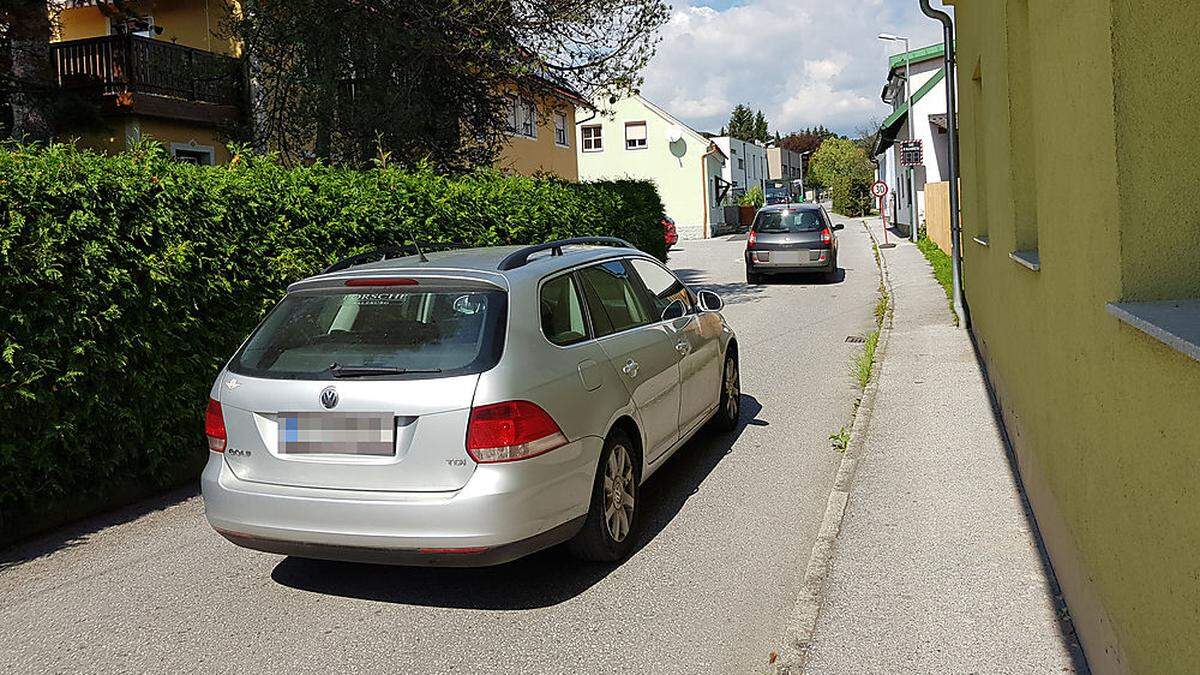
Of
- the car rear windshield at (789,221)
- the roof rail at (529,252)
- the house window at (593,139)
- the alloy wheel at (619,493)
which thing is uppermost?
the house window at (593,139)

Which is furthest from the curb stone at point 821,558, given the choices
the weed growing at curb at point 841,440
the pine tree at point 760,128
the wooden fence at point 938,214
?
the pine tree at point 760,128

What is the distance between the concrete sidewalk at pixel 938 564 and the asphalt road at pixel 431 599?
30cm

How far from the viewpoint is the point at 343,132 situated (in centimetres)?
1644

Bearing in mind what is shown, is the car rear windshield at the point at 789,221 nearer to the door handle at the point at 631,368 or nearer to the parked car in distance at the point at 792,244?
the parked car in distance at the point at 792,244

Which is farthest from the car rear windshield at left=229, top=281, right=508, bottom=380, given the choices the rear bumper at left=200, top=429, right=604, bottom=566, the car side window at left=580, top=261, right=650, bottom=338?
the car side window at left=580, top=261, right=650, bottom=338

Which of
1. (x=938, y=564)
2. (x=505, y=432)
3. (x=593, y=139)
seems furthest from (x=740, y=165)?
(x=505, y=432)

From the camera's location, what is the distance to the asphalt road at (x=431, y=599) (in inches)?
166

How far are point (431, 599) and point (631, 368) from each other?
1636 mm

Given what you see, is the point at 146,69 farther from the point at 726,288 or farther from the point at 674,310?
the point at 674,310

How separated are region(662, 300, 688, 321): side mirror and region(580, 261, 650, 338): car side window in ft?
0.64

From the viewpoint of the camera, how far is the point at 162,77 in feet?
59.2

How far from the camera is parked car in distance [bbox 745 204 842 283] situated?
21.2 m

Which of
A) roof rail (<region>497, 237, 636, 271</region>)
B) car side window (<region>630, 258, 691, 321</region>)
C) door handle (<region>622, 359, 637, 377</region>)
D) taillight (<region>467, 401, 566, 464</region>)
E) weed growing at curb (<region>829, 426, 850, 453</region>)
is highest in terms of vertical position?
roof rail (<region>497, 237, 636, 271</region>)

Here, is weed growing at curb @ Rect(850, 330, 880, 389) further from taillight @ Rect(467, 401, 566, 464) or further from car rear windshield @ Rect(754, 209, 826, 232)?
car rear windshield @ Rect(754, 209, 826, 232)
